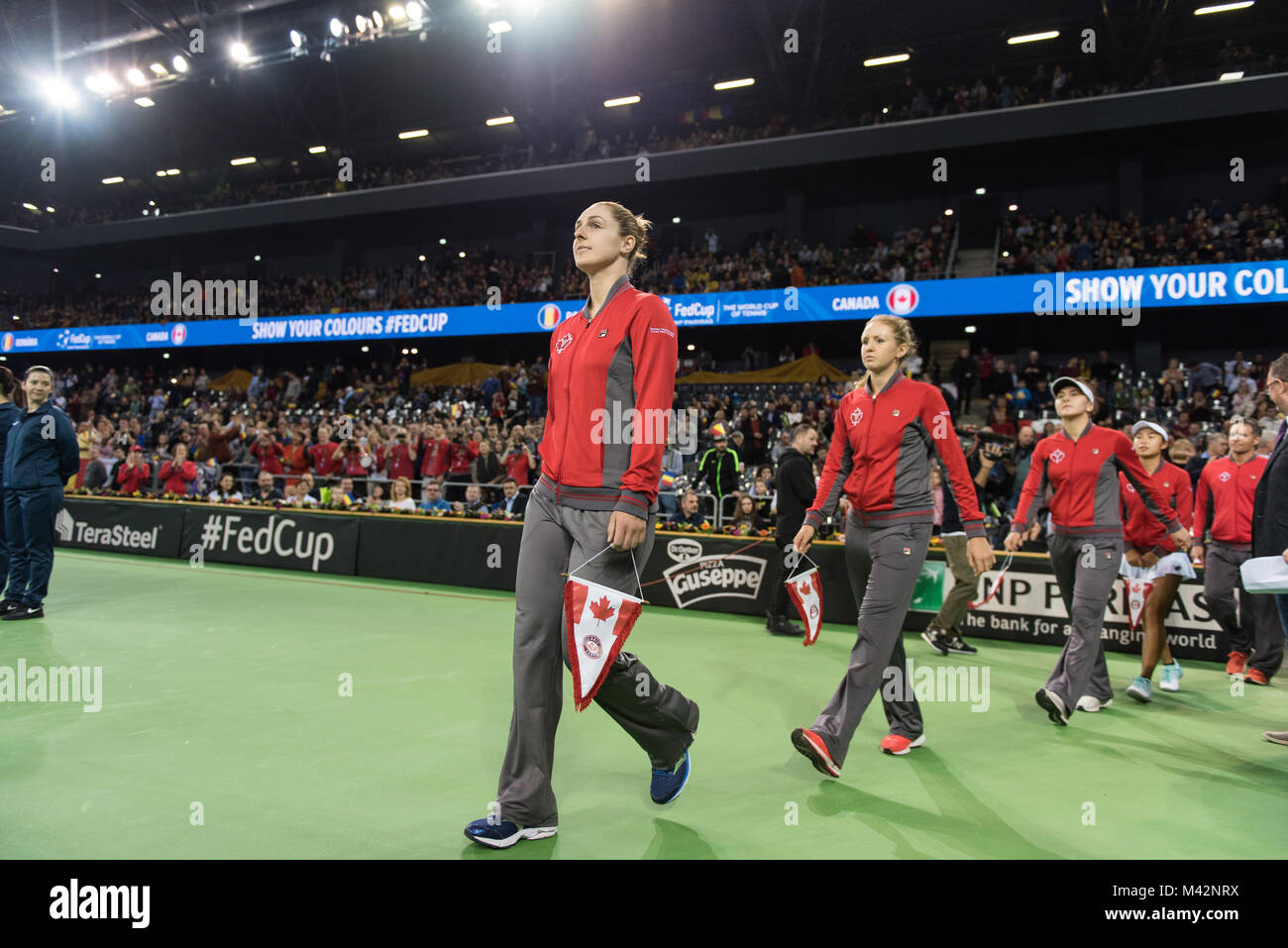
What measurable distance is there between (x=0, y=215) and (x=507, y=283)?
2570 cm

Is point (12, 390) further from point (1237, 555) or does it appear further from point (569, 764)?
point (1237, 555)

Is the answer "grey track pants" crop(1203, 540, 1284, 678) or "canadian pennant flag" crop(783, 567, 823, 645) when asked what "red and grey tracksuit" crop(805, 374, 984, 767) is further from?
"grey track pants" crop(1203, 540, 1284, 678)

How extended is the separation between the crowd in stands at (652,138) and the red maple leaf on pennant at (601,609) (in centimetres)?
2316

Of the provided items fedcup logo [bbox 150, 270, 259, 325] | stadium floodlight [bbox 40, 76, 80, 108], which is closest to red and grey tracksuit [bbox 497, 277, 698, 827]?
fedcup logo [bbox 150, 270, 259, 325]

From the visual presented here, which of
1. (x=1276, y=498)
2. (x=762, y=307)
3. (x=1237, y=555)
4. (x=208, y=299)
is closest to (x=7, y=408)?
(x=1276, y=498)

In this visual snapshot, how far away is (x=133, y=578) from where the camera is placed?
1021 cm

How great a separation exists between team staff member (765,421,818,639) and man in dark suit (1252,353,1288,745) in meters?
4.02

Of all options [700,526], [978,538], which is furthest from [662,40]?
[978,538]

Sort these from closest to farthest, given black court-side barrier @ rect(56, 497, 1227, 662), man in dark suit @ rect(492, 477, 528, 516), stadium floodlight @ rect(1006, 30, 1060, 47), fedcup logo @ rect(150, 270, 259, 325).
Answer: black court-side barrier @ rect(56, 497, 1227, 662), man in dark suit @ rect(492, 477, 528, 516), stadium floodlight @ rect(1006, 30, 1060, 47), fedcup logo @ rect(150, 270, 259, 325)

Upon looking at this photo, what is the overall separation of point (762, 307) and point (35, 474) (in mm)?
17112

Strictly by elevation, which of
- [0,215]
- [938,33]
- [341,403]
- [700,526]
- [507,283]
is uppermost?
[938,33]

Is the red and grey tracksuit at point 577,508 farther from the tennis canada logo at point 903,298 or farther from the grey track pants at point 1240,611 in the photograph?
the tennis canada logo at point 903,298

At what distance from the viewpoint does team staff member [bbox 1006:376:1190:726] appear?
4840 mm
